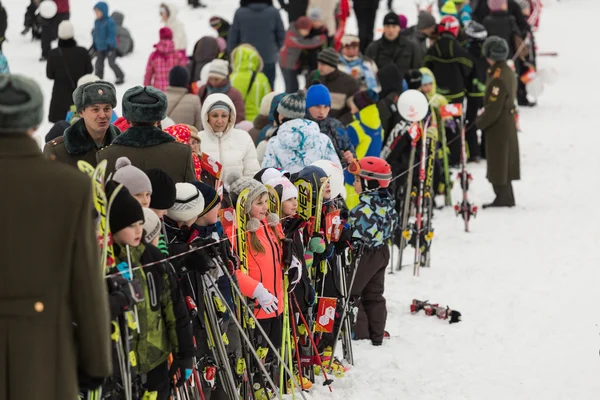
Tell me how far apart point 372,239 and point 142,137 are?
2.22 metres

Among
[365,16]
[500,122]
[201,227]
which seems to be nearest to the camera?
[201,227]

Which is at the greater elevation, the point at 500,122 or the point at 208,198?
the point at 208,198

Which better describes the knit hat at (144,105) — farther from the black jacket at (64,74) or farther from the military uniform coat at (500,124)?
the black jacket at (64,74)

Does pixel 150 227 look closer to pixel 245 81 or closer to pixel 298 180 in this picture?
pixel 298 180

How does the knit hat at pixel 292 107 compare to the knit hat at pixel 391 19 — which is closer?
the knit hat at pixel 292 107

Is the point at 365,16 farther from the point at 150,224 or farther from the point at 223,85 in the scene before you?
the point at 150,224

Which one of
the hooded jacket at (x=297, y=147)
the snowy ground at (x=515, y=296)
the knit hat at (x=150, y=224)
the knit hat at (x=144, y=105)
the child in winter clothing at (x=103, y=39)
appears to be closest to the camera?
the knit hat at (x=150, y=224)

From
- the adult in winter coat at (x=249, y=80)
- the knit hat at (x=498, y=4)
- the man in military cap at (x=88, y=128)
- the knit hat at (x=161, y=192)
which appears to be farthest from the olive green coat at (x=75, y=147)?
the knit hat at (x=498, y=4)

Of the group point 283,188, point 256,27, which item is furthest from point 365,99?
point 256,27

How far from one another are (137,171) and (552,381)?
3.62m

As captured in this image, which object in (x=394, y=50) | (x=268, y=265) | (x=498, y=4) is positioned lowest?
(x=268, y=265)

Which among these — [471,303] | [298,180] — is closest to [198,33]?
[471,303]

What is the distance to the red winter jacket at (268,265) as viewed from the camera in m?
6.30

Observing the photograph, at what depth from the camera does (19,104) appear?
3.83 m
